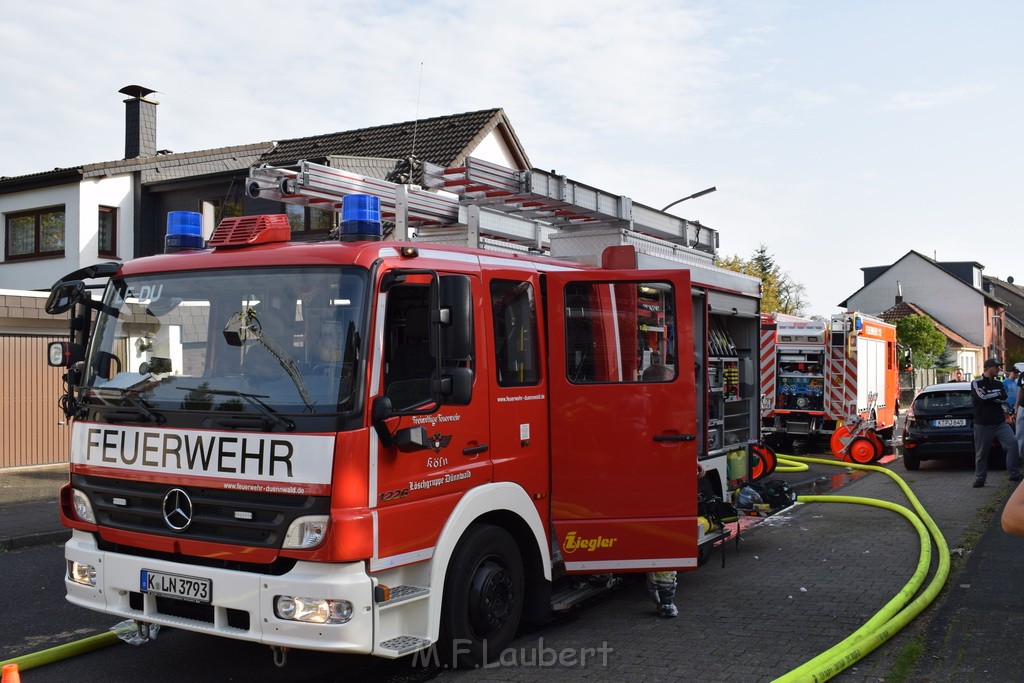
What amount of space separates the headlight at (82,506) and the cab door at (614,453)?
281 centimetres

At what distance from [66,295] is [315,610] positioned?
247 cm

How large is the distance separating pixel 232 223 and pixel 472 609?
2.68 m

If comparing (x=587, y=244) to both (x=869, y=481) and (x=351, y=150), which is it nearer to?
(x=869, y=481)

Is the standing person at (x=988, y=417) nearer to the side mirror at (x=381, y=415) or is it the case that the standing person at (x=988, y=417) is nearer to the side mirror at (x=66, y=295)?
the side mirror at (x=381, y=415)

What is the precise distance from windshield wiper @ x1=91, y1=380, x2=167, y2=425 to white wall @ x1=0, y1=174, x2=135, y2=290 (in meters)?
18.7

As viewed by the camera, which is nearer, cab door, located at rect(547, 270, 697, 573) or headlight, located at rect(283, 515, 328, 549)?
headlight, located at rect(283, 515, 328, 549)

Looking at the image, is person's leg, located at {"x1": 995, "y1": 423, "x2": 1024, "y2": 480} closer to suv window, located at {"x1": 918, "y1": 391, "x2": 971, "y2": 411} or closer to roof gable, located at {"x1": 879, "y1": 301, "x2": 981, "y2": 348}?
suv window, located at {"x1": 918, "y1": 391, "x2": 971, "y2": 411}

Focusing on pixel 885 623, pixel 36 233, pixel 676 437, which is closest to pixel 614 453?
pixel 676 437

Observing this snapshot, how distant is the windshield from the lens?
4.75 m

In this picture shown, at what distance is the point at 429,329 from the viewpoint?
488 centimetres

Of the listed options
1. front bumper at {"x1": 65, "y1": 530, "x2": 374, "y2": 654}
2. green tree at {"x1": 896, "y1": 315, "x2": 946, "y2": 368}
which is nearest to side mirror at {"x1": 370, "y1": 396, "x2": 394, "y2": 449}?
front bumper at {"x1": 65, "y1": 530, "x2": 374, "y2": 654}

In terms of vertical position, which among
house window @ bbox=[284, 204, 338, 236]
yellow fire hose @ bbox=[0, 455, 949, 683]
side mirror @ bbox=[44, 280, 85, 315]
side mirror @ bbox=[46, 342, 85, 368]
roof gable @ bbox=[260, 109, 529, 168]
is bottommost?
yellow fire hose @ bbox=[0, 455, 949, 683]

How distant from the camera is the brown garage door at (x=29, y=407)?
1509cm

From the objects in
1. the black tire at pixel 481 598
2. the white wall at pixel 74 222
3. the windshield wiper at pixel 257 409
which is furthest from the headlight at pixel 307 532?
the white wall at pixel 74 222
